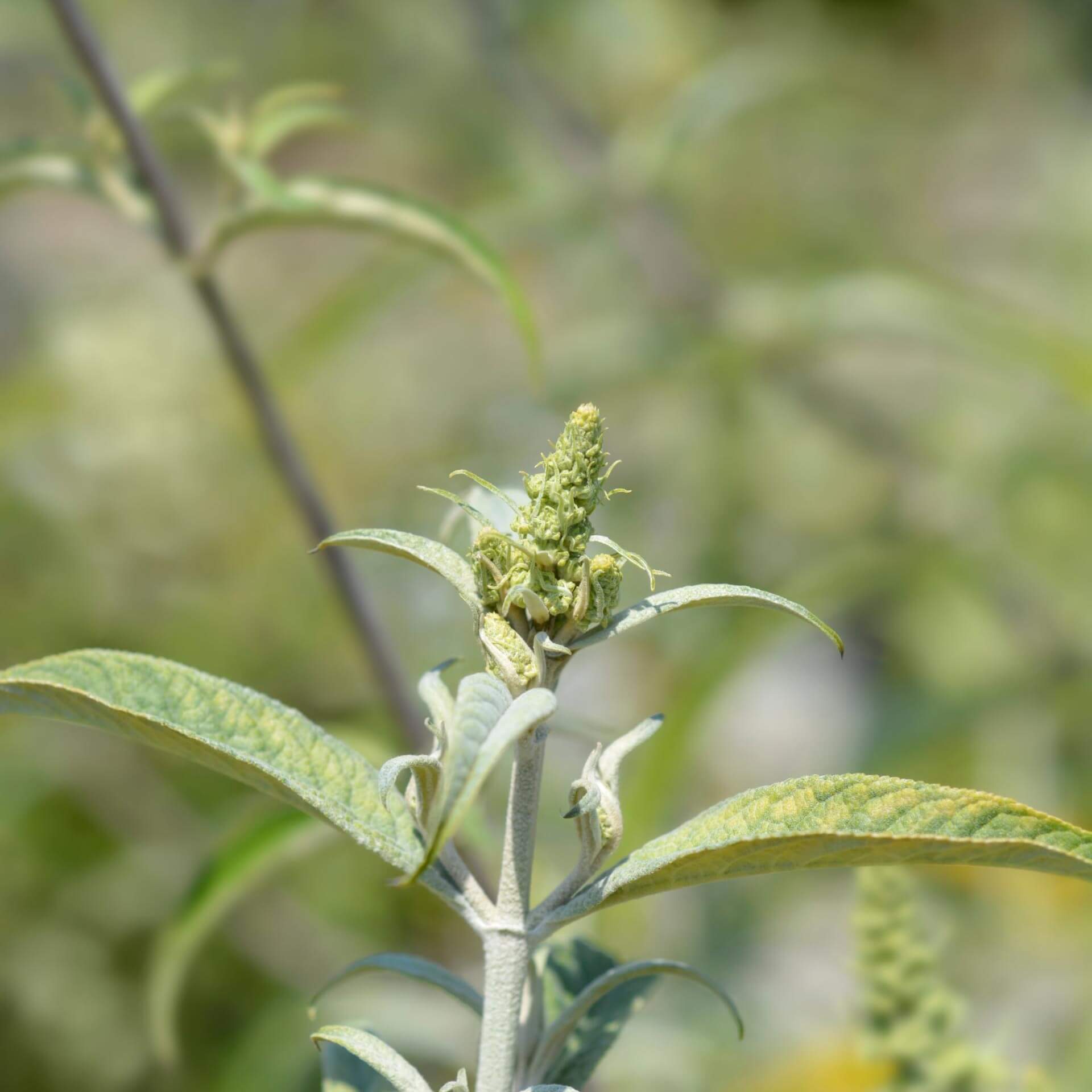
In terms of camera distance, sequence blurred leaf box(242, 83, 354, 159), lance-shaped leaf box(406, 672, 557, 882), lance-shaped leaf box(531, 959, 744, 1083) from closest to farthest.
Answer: lance-shaped leaf box(406, 672, 557, 882) → lance-shaped leaf box(531, 959, 744, 1083) → blurred leaf box(242, 83, 354, 159)

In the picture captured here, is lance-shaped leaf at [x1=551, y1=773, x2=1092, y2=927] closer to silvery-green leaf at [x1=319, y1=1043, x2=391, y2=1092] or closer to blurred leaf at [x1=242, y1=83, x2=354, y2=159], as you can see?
silvery-green leaf at [x1=319, y1=1043, x2=391, y2=1092]

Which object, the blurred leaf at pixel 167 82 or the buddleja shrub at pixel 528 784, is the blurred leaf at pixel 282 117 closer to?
the blurred leaf at pixel 167 82

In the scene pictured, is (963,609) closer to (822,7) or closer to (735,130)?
(735,130)

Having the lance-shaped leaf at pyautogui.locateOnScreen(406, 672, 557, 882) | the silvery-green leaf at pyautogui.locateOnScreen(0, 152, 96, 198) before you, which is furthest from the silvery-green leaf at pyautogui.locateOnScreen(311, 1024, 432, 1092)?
the silvery-green leaf at pyautogui.locateOnScreen(0, 152, 96, 198)

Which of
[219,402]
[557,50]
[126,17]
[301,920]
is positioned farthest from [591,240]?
[126,17]

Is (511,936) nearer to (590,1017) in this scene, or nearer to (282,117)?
(590,1017)

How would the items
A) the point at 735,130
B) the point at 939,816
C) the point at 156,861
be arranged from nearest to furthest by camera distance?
1. the point at 939,816
2. the point at 156,861
3. the point at 735,130
